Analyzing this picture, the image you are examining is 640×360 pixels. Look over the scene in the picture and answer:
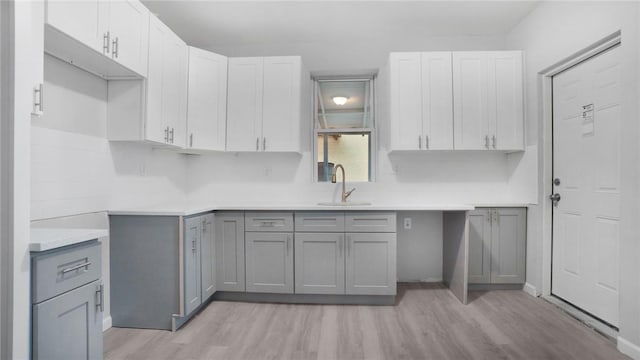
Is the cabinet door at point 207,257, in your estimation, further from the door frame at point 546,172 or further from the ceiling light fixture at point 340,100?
the door frame at point 546,172

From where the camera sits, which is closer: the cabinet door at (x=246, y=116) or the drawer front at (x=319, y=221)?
the drawer front at (x=319, y=221)

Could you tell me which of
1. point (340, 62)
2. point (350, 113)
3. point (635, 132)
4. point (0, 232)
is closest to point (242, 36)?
point (340, 62)

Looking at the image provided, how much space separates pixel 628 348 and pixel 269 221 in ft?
8.80

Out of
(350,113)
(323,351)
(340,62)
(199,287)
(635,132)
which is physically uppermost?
(340,62)

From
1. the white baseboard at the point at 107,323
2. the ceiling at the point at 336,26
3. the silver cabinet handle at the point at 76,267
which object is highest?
the ceiling at the point at 336,26

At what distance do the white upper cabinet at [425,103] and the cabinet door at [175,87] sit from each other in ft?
6.63

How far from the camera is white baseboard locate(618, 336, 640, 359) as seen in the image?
2066mm

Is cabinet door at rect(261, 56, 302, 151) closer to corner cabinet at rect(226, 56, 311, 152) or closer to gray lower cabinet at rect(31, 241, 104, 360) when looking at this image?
corner cabinet at rect(226, 56, 311, 152)

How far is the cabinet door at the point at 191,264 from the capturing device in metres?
2.54

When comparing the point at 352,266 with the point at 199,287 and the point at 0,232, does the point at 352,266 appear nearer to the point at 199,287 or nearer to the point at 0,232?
the point at 199,287

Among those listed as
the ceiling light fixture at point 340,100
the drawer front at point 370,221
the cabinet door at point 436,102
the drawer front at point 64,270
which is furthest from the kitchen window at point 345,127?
the drawer front at point 64,270

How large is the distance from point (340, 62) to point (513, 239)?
263 centimetres

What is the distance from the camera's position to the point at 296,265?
304 cm

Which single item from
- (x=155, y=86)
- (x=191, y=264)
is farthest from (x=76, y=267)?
(x=155, y=86)
